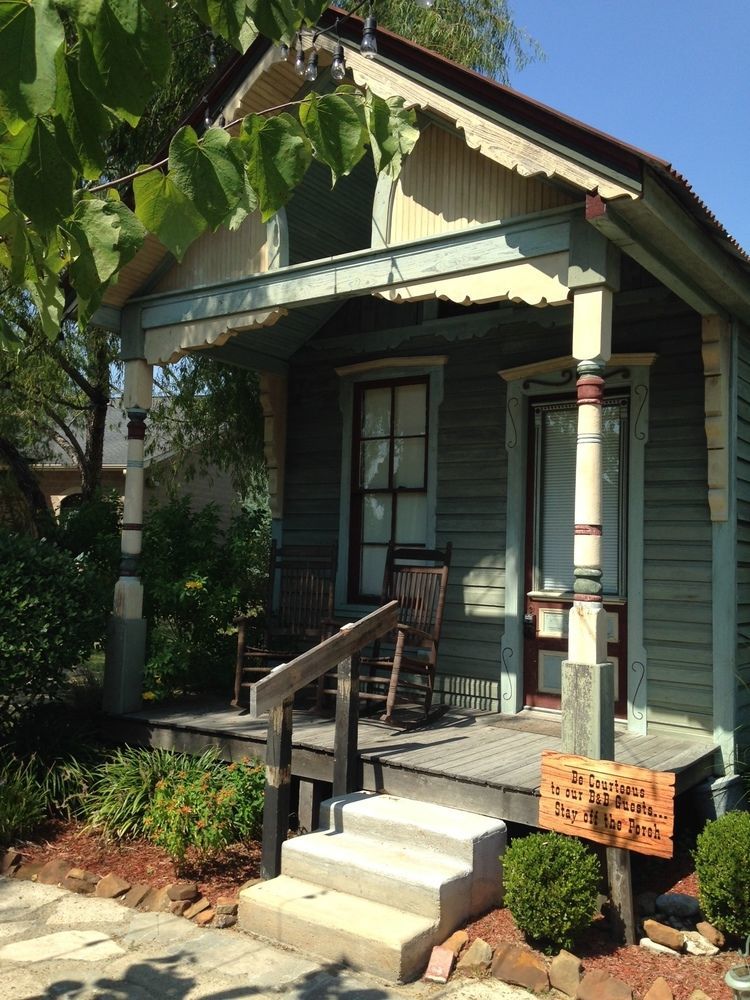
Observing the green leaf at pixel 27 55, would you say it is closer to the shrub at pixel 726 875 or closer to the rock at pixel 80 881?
the shrub at pixel 726 875

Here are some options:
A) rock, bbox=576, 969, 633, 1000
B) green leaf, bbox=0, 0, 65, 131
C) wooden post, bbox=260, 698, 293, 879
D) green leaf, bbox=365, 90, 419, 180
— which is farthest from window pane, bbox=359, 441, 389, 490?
green leaf, bbox=0, 0, 65, 131

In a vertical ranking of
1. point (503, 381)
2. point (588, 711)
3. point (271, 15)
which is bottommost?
point (588, 711)

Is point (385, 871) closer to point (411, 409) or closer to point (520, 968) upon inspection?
point (520, 968)

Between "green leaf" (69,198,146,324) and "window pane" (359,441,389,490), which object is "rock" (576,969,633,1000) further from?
"window pane" (359,441,389,490)

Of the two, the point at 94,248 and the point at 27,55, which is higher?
the point at 27,55

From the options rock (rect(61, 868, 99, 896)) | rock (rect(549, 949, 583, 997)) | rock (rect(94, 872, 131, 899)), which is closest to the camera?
rock (rect(549, 949, 583, 997))

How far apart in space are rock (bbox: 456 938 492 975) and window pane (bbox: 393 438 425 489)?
14.3ft

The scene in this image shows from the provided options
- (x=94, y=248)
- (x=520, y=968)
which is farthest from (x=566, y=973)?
(x=94, y=248)

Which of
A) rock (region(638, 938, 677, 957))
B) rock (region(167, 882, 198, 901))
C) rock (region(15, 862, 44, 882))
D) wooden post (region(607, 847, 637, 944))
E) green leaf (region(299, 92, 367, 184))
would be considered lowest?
rock (region(15, 862, 44, 882))

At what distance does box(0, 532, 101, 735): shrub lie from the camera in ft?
20.0

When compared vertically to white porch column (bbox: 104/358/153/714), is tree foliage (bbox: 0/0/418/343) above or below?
above

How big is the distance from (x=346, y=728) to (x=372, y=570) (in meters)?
2.89

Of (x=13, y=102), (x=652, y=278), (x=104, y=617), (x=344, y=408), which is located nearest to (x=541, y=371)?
(x=652, y=278)

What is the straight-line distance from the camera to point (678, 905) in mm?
4559
